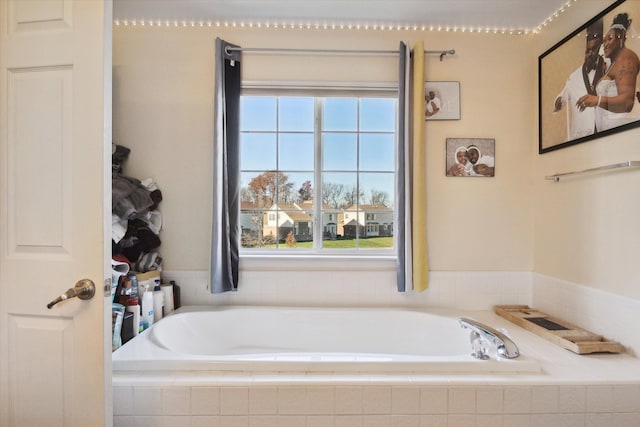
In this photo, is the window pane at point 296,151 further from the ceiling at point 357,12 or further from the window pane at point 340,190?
the ceiling at point 357,12

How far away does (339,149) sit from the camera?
7.57 feet

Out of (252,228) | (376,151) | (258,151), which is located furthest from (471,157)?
(252,228)

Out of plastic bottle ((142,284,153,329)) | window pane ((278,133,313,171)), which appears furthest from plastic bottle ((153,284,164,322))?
window pane ((278,133,313,171))

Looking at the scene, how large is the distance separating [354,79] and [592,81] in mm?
1301

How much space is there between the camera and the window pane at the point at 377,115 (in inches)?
90.2

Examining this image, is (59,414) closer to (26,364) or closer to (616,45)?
(26,364)

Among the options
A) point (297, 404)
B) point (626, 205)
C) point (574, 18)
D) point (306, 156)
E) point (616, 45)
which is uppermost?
point (574, 18)

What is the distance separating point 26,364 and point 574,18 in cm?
304

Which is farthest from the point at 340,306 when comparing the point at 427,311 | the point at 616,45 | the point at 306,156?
the point at 616,45

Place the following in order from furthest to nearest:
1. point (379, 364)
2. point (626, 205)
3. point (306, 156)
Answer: point (306, 156) → point (626, 205) → point (379, 364)

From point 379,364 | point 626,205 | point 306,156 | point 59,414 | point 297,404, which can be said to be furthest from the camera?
point 306,156

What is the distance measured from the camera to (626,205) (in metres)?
1.53

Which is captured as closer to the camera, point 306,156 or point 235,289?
point 235,289

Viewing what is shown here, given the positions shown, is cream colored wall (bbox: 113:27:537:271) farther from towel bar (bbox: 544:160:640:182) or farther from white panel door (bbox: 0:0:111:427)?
white panel door (bbox: 0:0:111:427)
